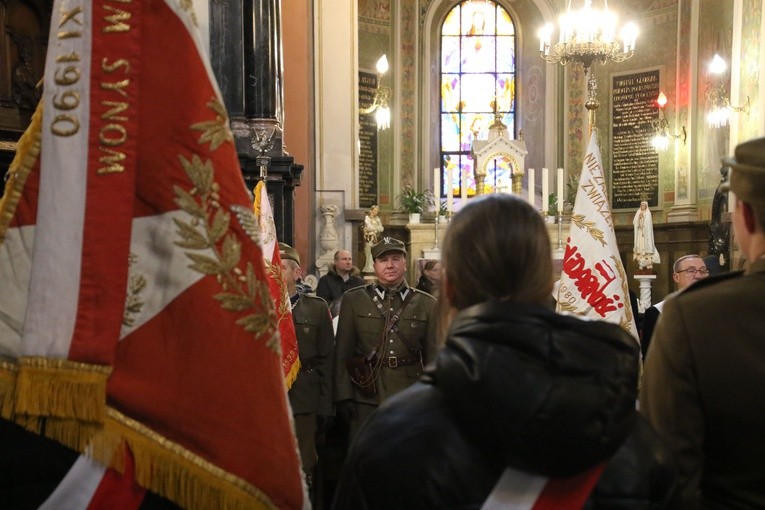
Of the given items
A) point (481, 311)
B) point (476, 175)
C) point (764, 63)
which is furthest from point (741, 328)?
point (476, 175)

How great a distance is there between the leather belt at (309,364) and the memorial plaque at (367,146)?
12.7m

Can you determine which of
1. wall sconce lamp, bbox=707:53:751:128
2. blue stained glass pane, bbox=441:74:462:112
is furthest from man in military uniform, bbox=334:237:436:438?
blue stained glass pane, bbox=441:74:462:112

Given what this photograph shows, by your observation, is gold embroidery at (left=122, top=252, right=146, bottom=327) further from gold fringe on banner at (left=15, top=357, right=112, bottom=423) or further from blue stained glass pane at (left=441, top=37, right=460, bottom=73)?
blue stained glass pane at (left=441, top=37, right=460, bottom=73)

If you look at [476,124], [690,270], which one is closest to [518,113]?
[476,124]

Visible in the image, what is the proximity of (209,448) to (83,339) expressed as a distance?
0.29 meters

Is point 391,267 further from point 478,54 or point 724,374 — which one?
point 478,54

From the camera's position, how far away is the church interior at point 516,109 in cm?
1221

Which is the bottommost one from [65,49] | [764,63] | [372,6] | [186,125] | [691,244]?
[691,244]

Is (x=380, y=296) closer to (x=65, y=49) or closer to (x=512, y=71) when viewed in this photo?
(x=65, y=49)

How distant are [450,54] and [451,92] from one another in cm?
83

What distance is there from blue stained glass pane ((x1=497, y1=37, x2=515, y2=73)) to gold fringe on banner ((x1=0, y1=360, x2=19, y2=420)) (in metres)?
18.9

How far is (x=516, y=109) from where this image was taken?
64.2 ft

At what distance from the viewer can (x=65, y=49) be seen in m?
1.66

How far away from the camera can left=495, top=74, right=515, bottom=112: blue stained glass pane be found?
1961 centimetres
